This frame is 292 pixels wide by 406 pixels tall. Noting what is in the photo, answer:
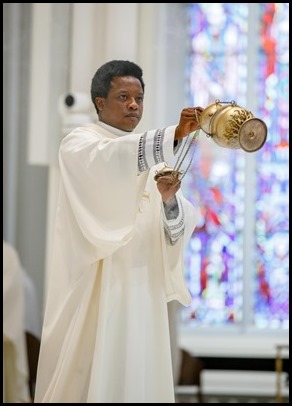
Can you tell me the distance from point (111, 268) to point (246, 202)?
7.04 meters

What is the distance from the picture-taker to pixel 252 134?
14.9ft

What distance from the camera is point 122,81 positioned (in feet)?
16.4

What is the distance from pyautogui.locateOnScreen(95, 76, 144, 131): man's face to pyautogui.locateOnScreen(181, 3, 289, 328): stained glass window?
6869 mm

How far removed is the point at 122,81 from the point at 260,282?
7298 millimetres

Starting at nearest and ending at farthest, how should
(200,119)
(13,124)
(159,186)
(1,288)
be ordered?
(200,119), (159,186), (1,288), (13,124)

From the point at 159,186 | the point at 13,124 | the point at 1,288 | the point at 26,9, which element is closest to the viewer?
the point at 159,186

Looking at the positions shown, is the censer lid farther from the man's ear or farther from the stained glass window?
the stained glass window

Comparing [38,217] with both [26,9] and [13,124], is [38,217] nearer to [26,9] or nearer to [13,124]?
[13,124]

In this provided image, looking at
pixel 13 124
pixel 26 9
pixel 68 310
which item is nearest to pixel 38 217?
pixel 13 124

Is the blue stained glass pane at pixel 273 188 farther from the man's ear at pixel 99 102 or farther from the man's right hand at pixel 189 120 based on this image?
the man's right hand at pixel 189 120

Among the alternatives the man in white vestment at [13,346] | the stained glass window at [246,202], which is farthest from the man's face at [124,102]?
the stained glass window at [246,202]

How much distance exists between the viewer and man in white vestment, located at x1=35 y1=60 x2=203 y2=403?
4844 mm


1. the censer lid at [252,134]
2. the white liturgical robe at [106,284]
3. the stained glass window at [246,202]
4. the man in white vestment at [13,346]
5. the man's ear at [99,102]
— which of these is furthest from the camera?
the stained glass window at [246,202]

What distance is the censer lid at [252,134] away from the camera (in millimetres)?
4512
